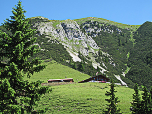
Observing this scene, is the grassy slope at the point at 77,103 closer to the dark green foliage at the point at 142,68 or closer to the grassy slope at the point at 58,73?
the grassy slope at the point at 58,73

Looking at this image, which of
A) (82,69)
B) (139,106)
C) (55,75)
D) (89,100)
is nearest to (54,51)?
(82,69)

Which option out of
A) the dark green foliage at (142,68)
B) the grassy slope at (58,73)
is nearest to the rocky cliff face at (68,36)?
the dark green foliage at (142,68)

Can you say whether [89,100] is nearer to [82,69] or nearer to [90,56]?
[82,69]

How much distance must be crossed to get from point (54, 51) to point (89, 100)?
103117 millimetres

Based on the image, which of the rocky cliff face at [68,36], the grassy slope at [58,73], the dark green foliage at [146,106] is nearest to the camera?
the dark green foliage at [146,106]

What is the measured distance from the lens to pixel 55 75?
80312 millimetres

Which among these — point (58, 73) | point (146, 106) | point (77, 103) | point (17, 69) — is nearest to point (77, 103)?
point (77, 103)

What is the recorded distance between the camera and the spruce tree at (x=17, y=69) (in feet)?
34.2

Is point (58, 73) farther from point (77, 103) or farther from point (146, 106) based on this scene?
point (146, 106)

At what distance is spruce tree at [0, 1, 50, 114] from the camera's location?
1043 centimetres

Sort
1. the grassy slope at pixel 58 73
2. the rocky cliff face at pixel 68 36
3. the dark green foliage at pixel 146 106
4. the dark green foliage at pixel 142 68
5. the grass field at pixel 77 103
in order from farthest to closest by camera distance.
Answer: the rocky cliff face at pixel 68 36 → the dark green foliage at pixel 142 68 → the grassy slope at pixel 58 73 → the grass field at pixel 77 103 → the dark green foliage at pixel 146 106

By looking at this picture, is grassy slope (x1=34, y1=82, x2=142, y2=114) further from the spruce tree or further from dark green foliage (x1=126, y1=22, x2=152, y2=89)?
dark green foliage (x1=126, y1=22, x2=152, y2=89)

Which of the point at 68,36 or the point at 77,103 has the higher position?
the point at 68,36

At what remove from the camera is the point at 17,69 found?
436 inches
